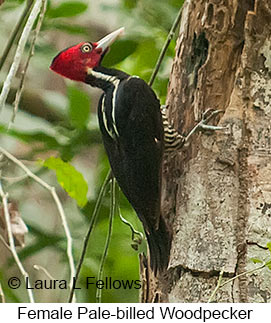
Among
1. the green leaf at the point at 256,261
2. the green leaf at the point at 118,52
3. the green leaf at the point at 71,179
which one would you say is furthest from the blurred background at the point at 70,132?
the green leaf at the point at 256,261

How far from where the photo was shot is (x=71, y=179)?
1.70 m

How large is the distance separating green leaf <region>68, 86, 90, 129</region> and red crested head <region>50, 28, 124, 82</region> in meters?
0.23

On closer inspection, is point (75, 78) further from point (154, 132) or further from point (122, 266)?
point (122, 266)

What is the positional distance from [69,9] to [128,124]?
20.2 inches

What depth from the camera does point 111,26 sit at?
6.05 ft

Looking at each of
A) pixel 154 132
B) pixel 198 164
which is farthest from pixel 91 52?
pixel 198 164

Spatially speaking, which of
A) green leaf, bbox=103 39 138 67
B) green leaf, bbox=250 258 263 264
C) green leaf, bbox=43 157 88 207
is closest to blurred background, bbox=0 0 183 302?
green leaf, bbox=103 39 138 67

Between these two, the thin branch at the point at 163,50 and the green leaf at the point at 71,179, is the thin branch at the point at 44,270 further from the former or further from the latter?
the thin branch at the point at 163,50

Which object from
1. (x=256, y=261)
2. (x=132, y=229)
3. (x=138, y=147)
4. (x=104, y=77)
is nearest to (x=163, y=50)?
(x=104, y=77)

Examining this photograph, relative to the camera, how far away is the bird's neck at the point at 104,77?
5.22 feet

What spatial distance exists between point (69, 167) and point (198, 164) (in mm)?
353

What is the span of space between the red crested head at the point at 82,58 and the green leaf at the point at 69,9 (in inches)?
11.9
